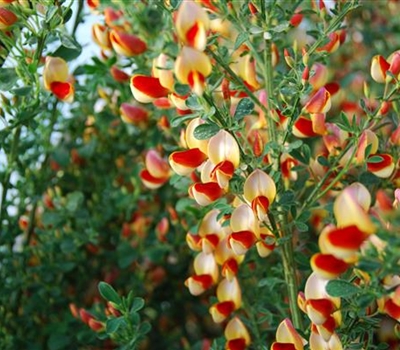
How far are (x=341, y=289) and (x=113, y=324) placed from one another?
28 cm

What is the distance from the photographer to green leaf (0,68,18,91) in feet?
2.65

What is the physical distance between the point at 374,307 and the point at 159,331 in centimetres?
54

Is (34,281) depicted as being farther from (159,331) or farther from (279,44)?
(279,44)

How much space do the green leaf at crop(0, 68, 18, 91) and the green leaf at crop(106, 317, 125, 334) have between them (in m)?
0.28

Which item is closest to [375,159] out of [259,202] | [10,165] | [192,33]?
[259,202]

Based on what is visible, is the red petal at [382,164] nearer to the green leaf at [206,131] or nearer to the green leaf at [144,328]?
the green leaf at [206,131]

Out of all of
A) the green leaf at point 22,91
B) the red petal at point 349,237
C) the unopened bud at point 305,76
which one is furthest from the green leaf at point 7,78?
the red petal at point 349,237

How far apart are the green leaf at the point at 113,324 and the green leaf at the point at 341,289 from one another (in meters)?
0.27

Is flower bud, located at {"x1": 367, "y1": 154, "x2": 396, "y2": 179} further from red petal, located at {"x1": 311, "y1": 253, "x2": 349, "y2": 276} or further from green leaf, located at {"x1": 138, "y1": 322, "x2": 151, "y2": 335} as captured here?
green leaf, located at {"x1": 138, "y1": 322, "x2": 151, "y2": 335}

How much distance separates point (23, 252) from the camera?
3.38ft

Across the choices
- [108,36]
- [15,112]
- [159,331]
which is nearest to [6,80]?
[15,112]

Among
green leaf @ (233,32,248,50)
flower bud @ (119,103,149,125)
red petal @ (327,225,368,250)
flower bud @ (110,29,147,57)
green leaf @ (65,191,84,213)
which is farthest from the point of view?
green leaf @ (65,191,84,213)

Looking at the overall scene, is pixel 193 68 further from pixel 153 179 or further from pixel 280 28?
pixel 153 179

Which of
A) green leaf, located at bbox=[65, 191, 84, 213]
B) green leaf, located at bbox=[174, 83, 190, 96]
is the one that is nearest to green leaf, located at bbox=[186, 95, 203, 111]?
green leaf, located at bbox=[174, 83, 190, 96]
